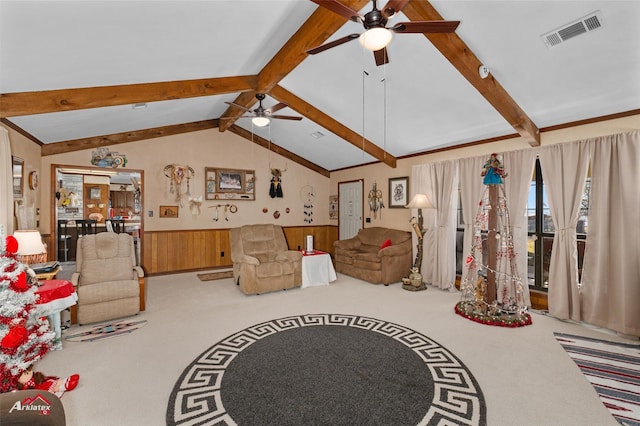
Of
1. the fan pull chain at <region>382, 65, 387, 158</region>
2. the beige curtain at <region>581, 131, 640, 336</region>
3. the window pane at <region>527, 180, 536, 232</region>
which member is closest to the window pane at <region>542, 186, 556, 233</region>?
the window pane at <region>527, 180, 536, 232</region>

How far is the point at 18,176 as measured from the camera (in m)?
4.04

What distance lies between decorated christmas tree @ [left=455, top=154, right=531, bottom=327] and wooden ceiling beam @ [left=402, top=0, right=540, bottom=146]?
0.53m

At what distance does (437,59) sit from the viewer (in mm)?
3369

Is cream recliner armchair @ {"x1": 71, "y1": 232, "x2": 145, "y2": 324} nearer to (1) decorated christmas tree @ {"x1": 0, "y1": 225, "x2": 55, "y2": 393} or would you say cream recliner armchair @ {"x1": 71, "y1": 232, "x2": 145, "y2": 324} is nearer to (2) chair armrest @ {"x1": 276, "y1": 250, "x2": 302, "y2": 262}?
(1) decorated christmas tree @ {"x1": 0, "y1": 225, "x2": 55, "y2": 393}

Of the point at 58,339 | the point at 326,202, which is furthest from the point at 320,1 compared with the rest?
the point at 326,202

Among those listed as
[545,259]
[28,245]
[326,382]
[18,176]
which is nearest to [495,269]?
[545,259]

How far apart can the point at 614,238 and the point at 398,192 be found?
3.50 m

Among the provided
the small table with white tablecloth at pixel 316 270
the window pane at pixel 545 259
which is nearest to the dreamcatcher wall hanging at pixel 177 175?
the small table with white tablecloth at pixel 316 270

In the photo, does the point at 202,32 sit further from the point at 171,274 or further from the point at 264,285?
the point at 171,274

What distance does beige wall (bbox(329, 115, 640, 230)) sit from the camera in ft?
11.8

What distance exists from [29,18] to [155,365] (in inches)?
114

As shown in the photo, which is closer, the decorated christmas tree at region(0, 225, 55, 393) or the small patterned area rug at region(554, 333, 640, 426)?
the decorated christmas tree at region(0, 225, 55, 393)

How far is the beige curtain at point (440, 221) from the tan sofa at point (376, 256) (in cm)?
41

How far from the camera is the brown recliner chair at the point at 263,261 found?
191 inches
